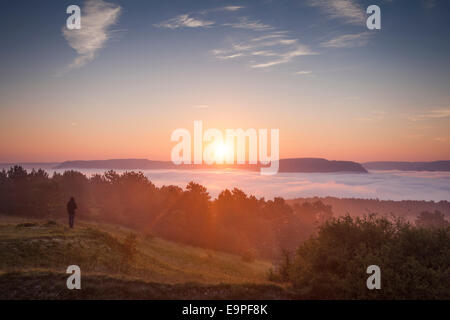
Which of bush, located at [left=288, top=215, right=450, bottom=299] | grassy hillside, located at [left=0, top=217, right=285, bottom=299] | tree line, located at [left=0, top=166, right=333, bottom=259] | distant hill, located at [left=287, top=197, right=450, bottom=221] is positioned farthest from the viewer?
distant hill, located at [left=287, top=197, right=450, bottom=221]

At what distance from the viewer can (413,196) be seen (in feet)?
139

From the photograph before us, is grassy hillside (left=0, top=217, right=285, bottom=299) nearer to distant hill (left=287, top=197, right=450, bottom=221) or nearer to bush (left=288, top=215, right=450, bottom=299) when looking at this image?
bush (left=288, top=215, right=450, bottom=299)

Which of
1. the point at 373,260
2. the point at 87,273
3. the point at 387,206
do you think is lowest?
the point at 387,206

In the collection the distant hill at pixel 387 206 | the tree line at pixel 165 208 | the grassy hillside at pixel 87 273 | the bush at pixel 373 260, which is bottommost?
the distant hill at pixel 387 206

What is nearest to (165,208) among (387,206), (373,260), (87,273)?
(87,273)

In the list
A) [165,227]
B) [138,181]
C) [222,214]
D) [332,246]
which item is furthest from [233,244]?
[332,246]

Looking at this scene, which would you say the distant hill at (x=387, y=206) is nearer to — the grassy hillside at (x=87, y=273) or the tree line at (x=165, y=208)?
the tree line at (x=165, y=208)

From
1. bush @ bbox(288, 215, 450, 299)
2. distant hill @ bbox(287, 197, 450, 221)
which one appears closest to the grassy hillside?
bush @ bbox(288, 215, 450, 299)


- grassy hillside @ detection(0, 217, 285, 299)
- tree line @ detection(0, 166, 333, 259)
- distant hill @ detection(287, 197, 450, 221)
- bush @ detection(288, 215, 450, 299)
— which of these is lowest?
distant hill @ detection(287, 197, 450, 221)

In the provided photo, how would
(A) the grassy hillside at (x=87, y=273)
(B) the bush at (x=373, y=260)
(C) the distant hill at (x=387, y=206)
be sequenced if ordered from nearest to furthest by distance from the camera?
(B) the bush at (x=373, y=260)
(A) the grassy hillside at (x=87, y=273)
(C) the distant hill at (x=387, y=206)

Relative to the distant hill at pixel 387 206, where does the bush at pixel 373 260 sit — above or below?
above

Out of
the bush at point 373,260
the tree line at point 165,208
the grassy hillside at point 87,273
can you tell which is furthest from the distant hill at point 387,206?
the grassy hillside at point 87,273

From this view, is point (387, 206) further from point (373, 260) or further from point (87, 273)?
point (87, 273)
